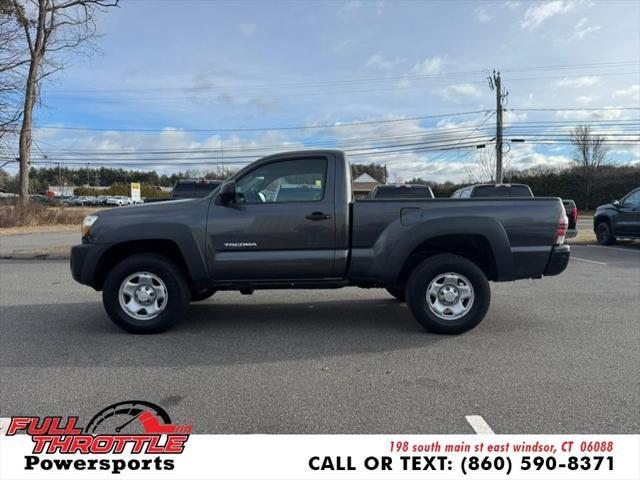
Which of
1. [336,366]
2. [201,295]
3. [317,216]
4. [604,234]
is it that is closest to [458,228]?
[317,216]

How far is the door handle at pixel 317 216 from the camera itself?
15.5 ft

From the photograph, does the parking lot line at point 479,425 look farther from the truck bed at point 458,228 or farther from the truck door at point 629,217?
the truck door at point 629,217

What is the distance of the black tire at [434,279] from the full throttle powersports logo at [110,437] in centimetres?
271

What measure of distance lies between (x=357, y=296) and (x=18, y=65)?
2767 centimetres

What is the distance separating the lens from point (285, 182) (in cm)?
493

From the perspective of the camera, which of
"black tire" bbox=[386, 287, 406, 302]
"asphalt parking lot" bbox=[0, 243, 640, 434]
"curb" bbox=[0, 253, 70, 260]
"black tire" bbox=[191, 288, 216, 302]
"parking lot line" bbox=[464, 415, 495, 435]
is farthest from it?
"curb" bbox=[0, 253, 70, 260]

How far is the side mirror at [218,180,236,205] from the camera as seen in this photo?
185 inches

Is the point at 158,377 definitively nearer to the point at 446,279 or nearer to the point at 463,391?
the point at 463,391

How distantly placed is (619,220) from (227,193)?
42.1 ft

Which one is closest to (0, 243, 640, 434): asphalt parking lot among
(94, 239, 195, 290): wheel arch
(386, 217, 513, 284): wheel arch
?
(94, 239, 195, 290): wheel arch

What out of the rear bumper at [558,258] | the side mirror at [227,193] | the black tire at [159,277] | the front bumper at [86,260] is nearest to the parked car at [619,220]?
the rear bumper at [558,258]

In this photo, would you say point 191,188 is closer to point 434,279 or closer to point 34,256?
point 34,256

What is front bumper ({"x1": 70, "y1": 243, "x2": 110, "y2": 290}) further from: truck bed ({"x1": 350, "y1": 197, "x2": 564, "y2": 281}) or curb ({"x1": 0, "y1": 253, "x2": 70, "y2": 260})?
curb ({"x1": 0, "y1": 253, "x2": 70, "y2": 260})

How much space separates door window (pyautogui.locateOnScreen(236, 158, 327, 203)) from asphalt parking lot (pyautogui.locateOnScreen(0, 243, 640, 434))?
1496 mm
